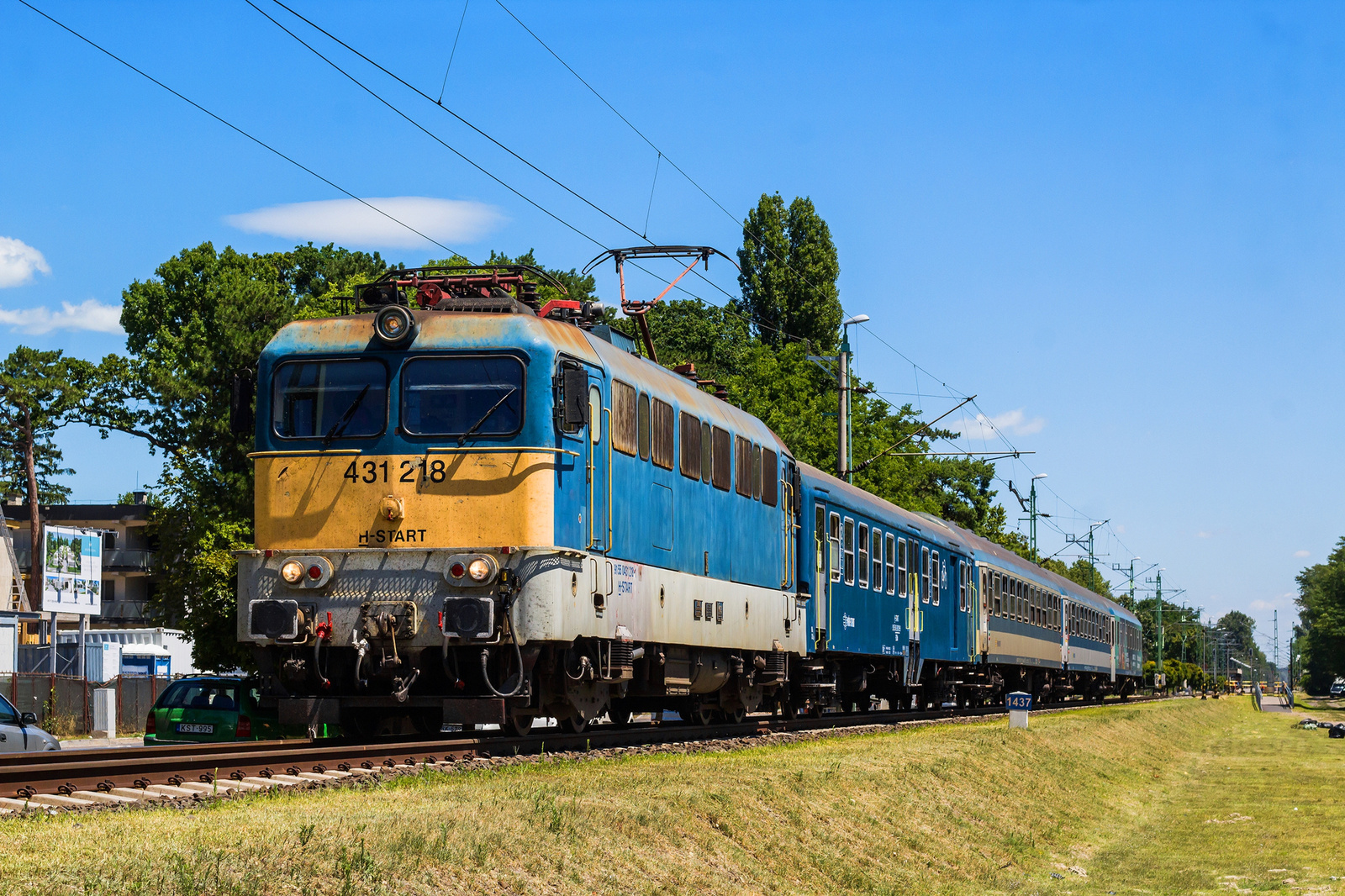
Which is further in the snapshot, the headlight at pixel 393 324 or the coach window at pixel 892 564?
the coach window at pixel 892 564

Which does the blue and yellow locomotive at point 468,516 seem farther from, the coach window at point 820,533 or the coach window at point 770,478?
the coach window at point 820,533

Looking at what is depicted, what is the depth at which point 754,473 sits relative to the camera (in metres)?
20.4

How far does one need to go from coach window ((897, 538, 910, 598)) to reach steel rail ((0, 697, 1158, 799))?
30.9 ft

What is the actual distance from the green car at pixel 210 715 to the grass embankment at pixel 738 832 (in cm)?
622

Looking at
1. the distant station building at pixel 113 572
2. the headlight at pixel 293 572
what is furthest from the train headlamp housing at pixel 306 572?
the distant station building at pixel 113 572

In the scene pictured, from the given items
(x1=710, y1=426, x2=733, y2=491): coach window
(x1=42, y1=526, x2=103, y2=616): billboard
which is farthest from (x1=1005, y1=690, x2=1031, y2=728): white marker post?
(x1=42, y1=526, x2=103, y2=616): billboard

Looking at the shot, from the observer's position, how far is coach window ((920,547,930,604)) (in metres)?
30.2

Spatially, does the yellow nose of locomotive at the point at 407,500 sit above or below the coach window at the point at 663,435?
below

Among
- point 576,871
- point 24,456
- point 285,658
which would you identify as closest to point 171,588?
point 285,658

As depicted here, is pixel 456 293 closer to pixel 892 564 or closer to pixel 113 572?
pixel 892 564

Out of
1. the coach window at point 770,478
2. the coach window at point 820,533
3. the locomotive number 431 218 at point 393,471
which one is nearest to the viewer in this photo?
the locomotive number 431 218 at point 393,471

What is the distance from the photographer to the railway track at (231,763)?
1023cm

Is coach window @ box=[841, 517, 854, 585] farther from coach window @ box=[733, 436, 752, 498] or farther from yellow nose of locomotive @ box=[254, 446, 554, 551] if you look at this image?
yellow nose of locomotive @ box=[254, 446, 554, 551]

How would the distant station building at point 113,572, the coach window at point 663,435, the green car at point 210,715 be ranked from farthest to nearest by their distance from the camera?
1. the distant station building at point 113,572
2. the green car at point 210,715
3. the coach window at point 663,435
